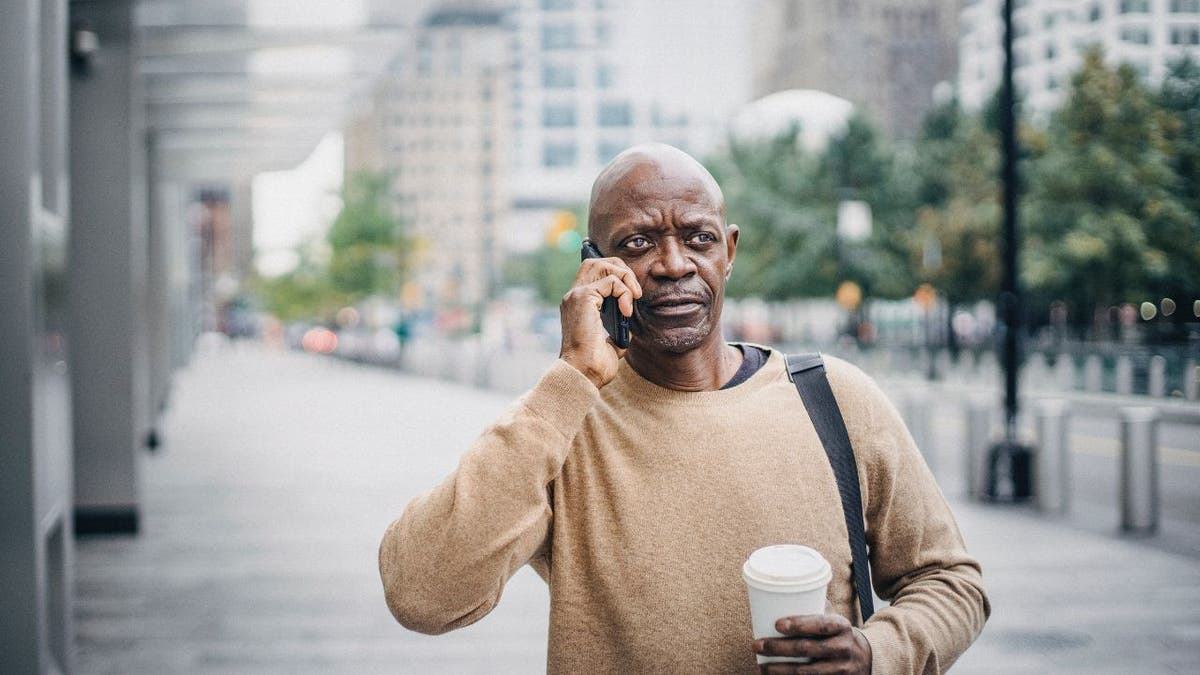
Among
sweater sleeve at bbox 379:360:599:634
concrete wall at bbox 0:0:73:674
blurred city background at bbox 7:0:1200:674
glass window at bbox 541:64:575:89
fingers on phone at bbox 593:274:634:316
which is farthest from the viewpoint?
glass window at bbox 541:64:575:89

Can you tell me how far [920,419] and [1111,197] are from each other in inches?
212

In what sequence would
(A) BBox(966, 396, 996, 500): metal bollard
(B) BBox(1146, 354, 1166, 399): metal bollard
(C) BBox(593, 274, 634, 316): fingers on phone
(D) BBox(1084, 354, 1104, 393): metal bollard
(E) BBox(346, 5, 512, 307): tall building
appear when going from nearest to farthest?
(C) BBox(593, 274, 634, 316): fingers on phone, (A) BBox(966, 396, 996, 500): metal bollard, (B) BBox(1146, 354, 1166, 399): metal bollard, (D) BBox(1084, 354, 1104, 393): metal bollard, (E) BBox(346, 5, 512, 307): tall building

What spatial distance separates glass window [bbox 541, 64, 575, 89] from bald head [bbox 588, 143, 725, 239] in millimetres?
129911

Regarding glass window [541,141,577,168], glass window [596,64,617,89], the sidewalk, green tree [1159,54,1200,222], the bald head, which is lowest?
the sidewalk

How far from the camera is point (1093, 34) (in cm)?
1287

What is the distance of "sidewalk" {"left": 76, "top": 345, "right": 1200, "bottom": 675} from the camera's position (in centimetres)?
582

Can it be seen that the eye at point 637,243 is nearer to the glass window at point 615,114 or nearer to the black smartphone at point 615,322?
the black smartphone at point 615,322

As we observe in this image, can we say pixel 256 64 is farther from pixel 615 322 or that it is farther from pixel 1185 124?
pixel 615 322

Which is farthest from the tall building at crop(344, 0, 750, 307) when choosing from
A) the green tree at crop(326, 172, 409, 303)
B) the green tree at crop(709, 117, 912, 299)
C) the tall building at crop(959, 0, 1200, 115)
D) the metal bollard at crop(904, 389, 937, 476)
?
the metal bollard at crop(904, 389, 937, 476)

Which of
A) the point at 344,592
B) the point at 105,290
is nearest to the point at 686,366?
the point at 344,592

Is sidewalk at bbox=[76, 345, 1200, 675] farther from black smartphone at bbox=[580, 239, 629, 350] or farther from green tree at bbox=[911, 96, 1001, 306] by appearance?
green tree at bbox=[911, 96, 1001, 306]

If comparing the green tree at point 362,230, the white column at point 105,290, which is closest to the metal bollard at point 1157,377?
the white column at point 105,290

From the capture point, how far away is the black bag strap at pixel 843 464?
2.07 metres

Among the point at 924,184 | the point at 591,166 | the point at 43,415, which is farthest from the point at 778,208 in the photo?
the point at 591,166
